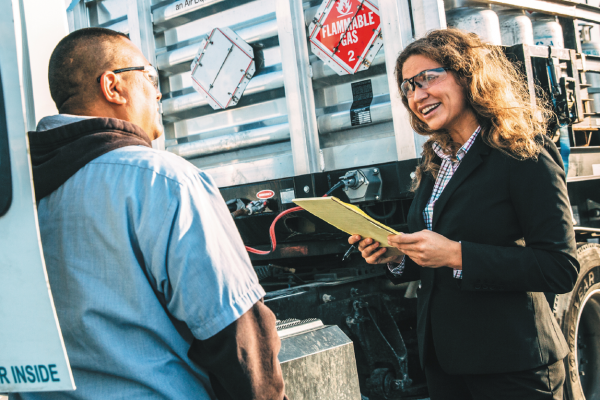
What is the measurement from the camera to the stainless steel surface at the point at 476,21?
2887 mm

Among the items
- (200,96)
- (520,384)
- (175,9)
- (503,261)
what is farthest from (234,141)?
(520,384)

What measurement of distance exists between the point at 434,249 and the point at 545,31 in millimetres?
2364

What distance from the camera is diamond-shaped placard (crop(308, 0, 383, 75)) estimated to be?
2791 millimetres

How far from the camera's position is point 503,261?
1678 millimetres

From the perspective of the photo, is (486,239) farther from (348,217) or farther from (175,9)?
(175,9)

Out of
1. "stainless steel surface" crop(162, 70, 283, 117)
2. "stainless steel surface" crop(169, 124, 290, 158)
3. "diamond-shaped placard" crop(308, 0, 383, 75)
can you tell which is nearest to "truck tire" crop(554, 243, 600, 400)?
"diamond-shaped placard" crop(308, 0, 383, 75)

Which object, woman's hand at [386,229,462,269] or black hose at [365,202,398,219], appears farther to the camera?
black hose at [365,202,398,219]

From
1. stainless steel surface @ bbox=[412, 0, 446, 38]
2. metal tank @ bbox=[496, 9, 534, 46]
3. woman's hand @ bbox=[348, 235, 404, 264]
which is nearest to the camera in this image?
woman's hand @ bbox=[348, 235, 404, 264]

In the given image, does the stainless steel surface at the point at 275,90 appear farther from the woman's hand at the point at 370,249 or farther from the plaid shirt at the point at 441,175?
the woman's hand at the point at 370,249

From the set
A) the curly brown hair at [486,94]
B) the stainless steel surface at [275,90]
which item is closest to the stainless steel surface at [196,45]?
the stainless steel surface at [275,90]

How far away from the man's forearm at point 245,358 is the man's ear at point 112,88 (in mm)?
674

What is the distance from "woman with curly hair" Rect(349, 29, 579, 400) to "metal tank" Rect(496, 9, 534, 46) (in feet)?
4.23

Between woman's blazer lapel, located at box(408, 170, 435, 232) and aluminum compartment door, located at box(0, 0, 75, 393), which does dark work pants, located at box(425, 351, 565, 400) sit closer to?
woman's blazer lapel, located at box(408, 170, 435, 232)

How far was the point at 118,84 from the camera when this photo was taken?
1426mm
